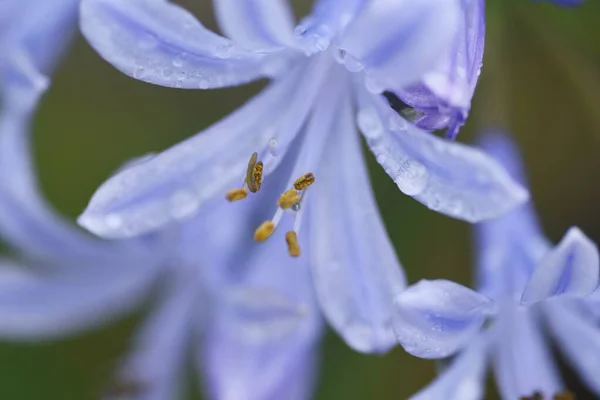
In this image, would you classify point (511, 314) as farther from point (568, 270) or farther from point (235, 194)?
point (235, 194)

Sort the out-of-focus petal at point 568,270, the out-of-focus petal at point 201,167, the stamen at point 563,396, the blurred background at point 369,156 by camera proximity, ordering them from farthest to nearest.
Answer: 1. the blurred background at point 369,156
2. the stamen at point 563,396
3. the out-of-focus petal at point 201,167
4. the out-of-focus petal at point 568,270

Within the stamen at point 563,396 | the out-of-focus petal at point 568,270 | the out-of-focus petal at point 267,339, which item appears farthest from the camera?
the out-of-focus petal at point 267,339

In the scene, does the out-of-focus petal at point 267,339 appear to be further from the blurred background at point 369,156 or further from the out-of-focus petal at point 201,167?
the blurred background at point 369,156

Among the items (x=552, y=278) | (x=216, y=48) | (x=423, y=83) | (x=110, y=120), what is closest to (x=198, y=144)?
(x=216, y=48)

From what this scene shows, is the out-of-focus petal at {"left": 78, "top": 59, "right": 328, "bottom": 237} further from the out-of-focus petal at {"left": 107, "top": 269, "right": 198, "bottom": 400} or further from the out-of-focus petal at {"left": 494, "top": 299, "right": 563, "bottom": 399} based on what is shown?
the out-of-focus petal at {"left": 107, "top": 269, "right": 198, "bottom": 400}

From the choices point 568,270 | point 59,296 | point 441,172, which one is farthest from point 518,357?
point 59,296

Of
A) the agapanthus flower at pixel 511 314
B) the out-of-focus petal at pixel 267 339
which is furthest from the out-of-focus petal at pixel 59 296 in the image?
the agapanthus flower at pixel 511 314

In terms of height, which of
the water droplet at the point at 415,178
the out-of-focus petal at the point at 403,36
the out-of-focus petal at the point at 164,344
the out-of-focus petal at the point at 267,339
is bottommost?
the out-of-focus petal at the point at 164,344
